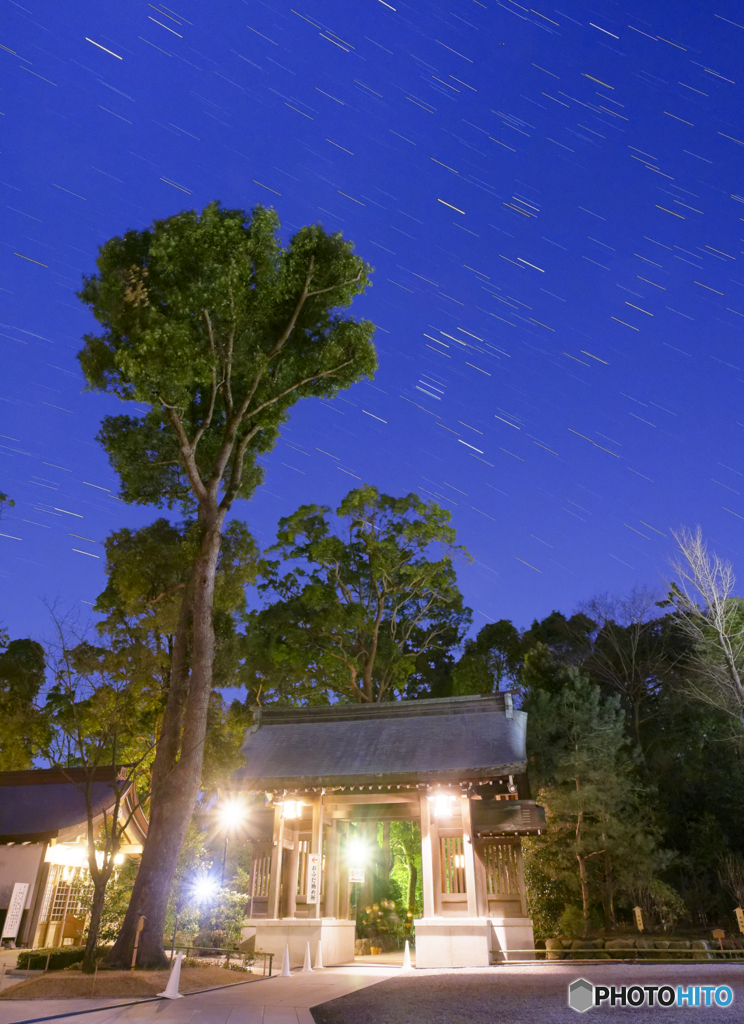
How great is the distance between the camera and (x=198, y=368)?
1271 cm

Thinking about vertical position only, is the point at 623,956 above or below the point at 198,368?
below

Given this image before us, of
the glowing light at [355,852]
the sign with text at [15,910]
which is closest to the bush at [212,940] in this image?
the glowing light at [355,852]

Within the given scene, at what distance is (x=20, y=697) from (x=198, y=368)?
1353 cm

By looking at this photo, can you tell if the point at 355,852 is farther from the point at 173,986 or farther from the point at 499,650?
the point at 499,650

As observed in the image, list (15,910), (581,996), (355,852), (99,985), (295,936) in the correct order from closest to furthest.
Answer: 1. (581,996)
2. (99,985)
3. (15,910)
4. (295,936)
5. (355,852)

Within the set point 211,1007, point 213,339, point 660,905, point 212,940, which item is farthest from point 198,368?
point 660,905

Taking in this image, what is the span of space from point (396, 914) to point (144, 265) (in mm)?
19631

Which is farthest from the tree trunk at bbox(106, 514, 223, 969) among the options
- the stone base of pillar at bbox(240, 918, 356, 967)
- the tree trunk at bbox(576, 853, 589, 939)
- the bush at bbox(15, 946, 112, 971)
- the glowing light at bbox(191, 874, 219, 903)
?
the tree trunk at bbox(576, 853, 589, 939)

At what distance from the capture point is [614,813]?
18.0 m

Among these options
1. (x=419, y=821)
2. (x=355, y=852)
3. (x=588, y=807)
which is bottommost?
(x=355, y=852)

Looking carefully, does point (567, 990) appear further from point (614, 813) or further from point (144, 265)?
point (144, 265)

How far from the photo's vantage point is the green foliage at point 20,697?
18994 mm

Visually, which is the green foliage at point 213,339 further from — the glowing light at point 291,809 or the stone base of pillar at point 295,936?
the stone base of pillar at point 295,936

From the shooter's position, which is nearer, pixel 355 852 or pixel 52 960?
pixel 52 960
